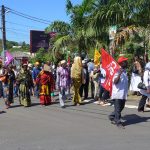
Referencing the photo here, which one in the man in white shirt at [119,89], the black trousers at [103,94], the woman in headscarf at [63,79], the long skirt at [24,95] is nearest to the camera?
the man in white shirt at [119,89]

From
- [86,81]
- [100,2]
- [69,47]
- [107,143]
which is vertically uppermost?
[100,2]

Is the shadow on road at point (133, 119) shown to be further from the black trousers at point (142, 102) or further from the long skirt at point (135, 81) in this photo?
the long skirt at point (135, 81)

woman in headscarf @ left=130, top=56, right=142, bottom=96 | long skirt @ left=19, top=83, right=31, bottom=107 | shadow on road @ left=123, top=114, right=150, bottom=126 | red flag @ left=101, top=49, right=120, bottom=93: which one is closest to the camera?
red flag @ left=101, top=49, right=120, bottom=93

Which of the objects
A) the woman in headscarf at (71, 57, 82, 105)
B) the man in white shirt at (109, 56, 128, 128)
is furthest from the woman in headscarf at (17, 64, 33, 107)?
the man in white shirt at (109, 56, 128, 128)

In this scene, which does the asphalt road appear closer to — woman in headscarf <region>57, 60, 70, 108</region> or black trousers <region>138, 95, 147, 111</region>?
black trousers <region>138, 95, 147, 111</region>

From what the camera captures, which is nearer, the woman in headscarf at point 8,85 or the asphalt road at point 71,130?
the asphalt road at point 71,130

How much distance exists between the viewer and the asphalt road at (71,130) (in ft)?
29.2

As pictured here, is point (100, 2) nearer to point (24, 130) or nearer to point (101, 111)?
point (101, 111)

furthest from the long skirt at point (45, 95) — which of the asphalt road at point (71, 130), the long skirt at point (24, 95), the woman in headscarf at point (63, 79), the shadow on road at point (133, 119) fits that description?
the shadow on road at point (133, 119)

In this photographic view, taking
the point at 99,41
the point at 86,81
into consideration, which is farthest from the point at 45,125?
the point at 99,41

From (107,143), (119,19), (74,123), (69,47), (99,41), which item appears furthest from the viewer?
(69,47)

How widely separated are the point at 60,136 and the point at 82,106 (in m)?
5.47

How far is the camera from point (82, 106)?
50.2 feet

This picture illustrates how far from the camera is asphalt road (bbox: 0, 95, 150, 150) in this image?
29.2ft
